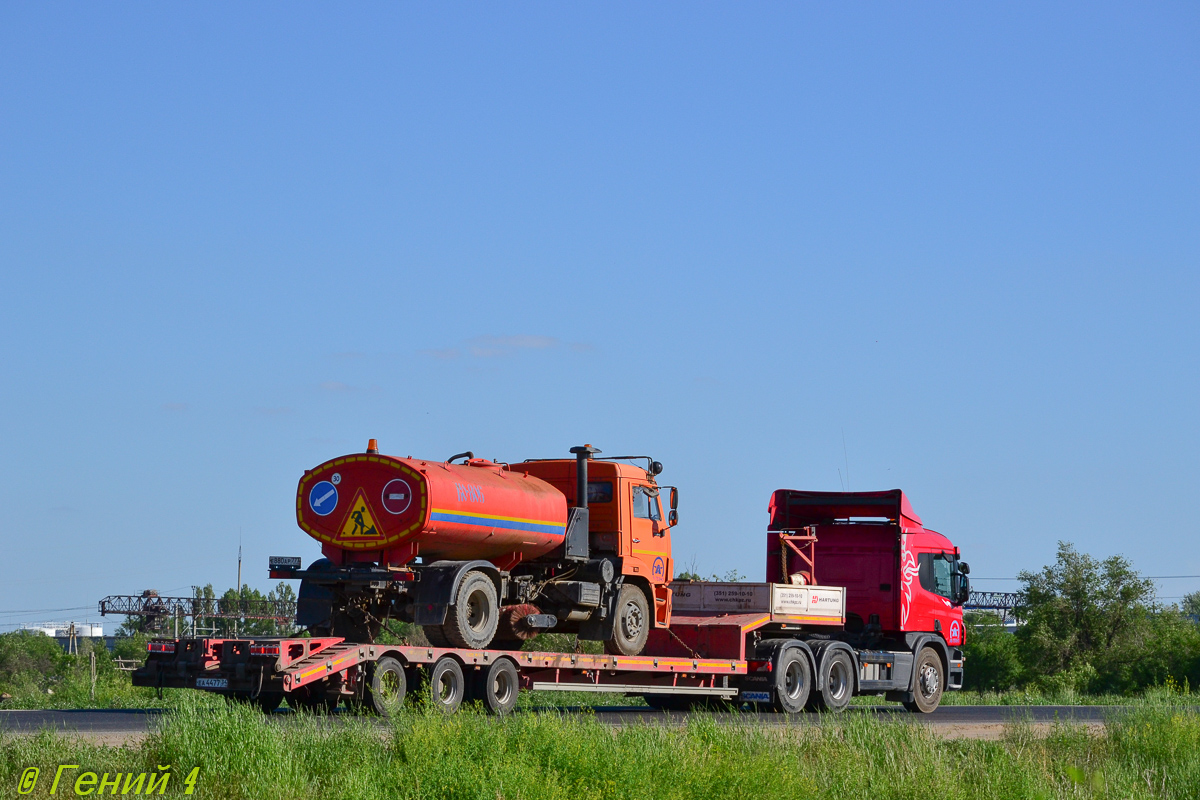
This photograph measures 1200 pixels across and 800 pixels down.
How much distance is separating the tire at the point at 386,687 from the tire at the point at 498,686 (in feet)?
3.91

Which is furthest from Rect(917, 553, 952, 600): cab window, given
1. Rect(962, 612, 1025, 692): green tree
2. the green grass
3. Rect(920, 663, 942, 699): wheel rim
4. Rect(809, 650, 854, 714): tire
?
Rect(962, 612, 1025, 692): green tree

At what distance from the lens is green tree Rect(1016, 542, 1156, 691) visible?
2206 inches

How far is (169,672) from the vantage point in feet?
60.7

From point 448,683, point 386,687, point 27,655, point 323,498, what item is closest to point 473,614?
point 448,683

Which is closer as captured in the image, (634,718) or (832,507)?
(634,718)

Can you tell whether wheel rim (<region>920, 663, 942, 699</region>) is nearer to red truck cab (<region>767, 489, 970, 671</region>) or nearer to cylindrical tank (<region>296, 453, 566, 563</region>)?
red truck cab (<region>767, 489, 970, 671</region>)

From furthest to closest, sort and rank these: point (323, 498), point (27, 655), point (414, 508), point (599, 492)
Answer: point (27, 655) < point (599, 492) < point (323, 498) < point (414, 508)

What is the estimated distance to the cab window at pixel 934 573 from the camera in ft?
88.9

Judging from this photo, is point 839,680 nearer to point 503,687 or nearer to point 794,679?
point 794,679

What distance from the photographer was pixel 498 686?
66.2 feet

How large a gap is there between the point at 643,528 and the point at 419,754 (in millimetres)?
10605

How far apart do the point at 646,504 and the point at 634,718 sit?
400cm

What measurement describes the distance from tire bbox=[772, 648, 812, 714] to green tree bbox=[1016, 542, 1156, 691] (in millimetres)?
33931

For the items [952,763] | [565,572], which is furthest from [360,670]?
[952,763]
